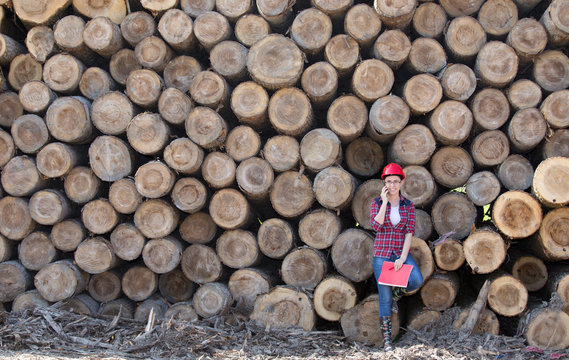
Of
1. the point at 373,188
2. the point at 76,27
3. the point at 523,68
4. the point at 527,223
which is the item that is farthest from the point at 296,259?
the point at 76,27

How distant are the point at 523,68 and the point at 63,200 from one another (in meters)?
4.32

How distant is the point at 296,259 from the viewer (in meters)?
4.37

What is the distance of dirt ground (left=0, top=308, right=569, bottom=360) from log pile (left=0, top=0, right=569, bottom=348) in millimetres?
162

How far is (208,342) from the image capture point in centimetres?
392

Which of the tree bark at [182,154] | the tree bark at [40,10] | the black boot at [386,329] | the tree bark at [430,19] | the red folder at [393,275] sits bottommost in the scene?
the black boot at [386,329]

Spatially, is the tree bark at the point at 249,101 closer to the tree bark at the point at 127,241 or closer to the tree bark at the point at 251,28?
the tree bark at the point at 251,28

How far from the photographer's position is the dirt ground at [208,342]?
367 centimetres

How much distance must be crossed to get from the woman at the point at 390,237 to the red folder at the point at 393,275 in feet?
0.14

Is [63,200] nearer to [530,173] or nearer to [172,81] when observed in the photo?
[172,81]

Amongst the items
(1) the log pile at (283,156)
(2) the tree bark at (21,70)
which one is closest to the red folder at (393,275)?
(1) the log pile at (283,156)

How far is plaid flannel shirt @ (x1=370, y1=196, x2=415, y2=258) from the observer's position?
150 inches

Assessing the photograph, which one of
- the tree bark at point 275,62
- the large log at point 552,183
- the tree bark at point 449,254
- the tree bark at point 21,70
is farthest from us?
the tree bark at point 21,70

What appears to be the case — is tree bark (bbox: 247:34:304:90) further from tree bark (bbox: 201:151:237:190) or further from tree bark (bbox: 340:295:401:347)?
tree bark (bbox: 340:295:401:347)

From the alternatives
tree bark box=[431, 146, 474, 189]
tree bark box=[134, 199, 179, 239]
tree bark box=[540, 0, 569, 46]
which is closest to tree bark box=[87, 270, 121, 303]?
tree bark box=[134, 199, 179, 239]
